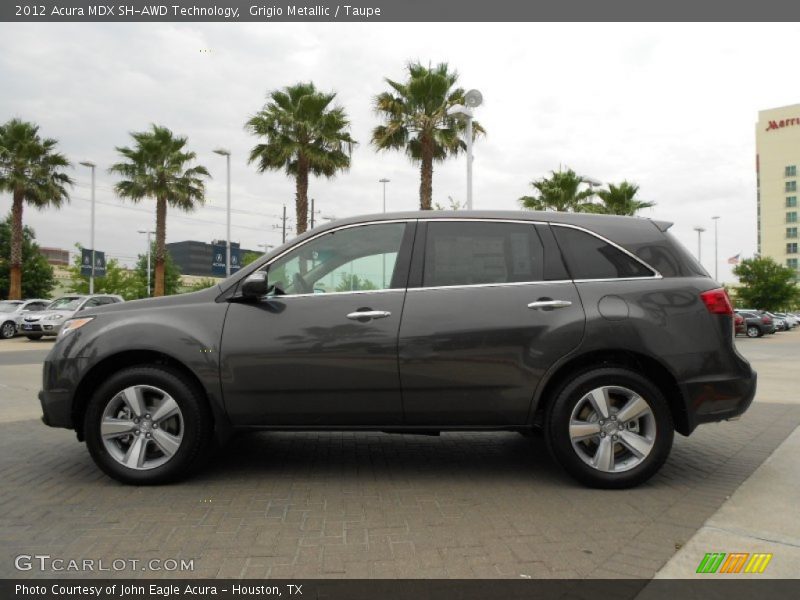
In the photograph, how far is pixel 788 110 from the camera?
10600 cm

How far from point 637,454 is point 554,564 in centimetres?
135

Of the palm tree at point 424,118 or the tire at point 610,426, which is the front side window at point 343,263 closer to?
the tire at point 610,426

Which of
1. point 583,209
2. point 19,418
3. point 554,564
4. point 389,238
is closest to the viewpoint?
point 554,564

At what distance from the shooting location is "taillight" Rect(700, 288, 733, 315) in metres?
4.15

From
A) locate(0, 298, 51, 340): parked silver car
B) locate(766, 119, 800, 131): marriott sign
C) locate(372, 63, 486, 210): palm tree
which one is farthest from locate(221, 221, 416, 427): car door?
locate(766, 119, 800, 131): marriott sign

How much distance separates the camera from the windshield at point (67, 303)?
77.8 feet

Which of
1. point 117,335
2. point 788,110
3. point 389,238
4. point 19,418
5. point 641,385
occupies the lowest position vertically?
point 19,418

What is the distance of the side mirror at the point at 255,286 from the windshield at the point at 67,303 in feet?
72.2

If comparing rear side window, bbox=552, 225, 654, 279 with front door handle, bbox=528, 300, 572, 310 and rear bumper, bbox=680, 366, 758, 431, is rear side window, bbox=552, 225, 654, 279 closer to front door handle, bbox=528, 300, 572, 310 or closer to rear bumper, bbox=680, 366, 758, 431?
front door handle, bbox=528, 300, 572, 310

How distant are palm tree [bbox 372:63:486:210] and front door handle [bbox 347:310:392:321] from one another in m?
18.6

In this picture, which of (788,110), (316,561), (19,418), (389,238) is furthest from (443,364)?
(788,110)

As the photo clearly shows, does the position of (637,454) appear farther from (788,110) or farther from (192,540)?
(788,110)

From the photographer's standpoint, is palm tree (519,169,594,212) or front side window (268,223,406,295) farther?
palm tree (519,169,594,212)

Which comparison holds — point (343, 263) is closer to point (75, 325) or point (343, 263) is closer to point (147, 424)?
point (147, 424)
